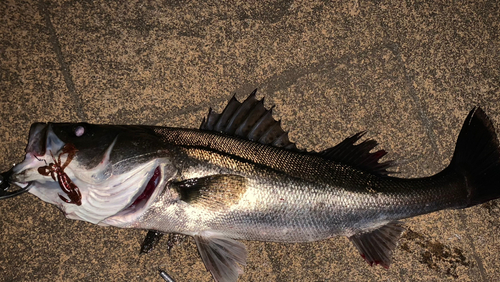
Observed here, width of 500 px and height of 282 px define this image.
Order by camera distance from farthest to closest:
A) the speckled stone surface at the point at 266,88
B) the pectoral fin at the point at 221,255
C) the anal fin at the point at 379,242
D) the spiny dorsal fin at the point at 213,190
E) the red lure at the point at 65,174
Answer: the speckled stone surface at the point at 266,88 < the anal fin at the point at 379,242 < the pectoral fin at the point at 221,255 < the spiny dorsal fin at the point at 213,190 < the red lure at the point at 65,174

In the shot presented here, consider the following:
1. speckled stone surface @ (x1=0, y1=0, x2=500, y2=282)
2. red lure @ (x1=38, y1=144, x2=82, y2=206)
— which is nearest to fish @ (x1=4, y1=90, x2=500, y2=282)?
red lure @ (x1=38, y1=144, x2=82, y2=206)

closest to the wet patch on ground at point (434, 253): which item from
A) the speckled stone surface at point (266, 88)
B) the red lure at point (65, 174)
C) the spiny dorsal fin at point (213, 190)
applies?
the speckled stone surface at point (266, 88)

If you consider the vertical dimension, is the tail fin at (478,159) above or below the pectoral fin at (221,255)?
above

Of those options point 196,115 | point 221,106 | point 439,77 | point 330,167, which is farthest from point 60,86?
point 439,77

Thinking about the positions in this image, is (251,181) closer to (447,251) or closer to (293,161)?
(293,161)

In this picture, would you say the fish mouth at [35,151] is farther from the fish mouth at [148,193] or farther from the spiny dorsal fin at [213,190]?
the spiny dorsal fin at [213,190]

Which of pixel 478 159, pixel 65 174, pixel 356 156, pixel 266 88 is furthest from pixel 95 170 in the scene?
pixel 478 159

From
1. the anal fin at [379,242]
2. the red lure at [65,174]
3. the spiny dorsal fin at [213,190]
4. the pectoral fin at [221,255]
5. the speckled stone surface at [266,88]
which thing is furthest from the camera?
the speckled stone surface at [266,88]
